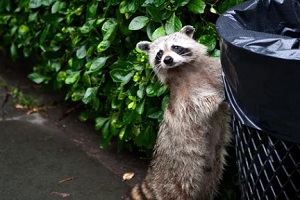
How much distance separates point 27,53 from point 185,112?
7.72ft

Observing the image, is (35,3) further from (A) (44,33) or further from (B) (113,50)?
(B) (113,50)

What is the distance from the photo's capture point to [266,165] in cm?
301

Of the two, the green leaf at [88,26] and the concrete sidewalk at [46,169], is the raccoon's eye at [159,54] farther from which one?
the concrete sidewalk at [46,169]

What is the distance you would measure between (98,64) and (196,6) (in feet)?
3.26

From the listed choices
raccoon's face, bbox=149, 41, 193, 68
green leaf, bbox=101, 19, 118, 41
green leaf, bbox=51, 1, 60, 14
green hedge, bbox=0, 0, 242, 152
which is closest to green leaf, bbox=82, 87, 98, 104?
green hedge, bbox=0, 0, 242, 152

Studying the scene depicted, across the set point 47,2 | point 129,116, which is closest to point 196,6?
point 129,116

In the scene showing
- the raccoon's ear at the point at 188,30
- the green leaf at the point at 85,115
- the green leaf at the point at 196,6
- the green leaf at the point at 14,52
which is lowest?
the green leaf at the point at 85,115

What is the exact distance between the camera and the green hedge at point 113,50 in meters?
3.95

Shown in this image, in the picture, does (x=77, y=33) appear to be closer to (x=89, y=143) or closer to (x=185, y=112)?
(x=89, y=143)

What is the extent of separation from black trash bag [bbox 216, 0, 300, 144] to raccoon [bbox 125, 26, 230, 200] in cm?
69

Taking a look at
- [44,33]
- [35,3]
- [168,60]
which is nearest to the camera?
[168,60]

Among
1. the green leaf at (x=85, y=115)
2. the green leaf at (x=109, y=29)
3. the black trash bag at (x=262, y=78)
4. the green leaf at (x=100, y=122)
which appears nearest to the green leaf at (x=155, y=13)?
the green leaf at (x=109, y=29)

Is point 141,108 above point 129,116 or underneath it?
above

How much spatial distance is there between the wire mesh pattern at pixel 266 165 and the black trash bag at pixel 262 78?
0.50 ft
